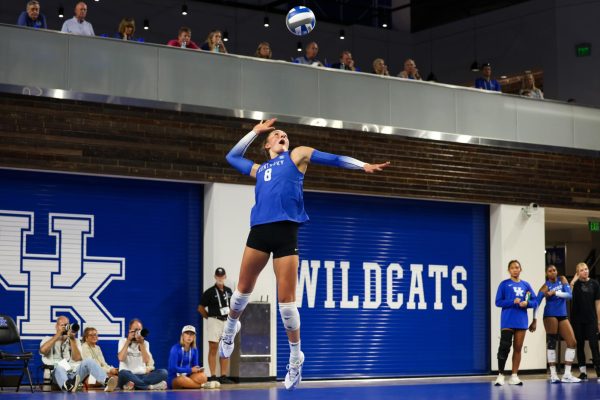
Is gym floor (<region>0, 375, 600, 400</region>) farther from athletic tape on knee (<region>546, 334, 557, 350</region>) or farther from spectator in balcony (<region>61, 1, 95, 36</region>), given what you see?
spectator in balcony (<region>61, 1, 95, 36</region>)

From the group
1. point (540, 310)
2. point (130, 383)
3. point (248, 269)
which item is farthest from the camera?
point (540, 310)

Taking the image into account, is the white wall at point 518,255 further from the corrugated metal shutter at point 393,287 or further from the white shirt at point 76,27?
the white shirt at point 76,27

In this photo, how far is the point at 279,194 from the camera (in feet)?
31.3

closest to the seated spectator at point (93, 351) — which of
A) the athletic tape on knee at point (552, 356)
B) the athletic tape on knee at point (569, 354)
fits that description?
the athletic tape on knee at point (552, 356)

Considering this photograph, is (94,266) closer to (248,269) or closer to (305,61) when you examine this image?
(305,61)

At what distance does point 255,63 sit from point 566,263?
14.2m

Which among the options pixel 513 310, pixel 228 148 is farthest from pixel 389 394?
pixel 228 148

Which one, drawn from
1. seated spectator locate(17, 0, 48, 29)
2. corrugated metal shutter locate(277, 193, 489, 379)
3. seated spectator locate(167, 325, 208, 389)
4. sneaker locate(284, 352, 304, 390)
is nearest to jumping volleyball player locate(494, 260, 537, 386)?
corrugated metal shutter locate(277, 193, 489, 379)

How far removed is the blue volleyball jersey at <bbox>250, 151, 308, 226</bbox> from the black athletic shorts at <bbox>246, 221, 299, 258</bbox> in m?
0.07

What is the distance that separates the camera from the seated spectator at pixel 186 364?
16.5 metres

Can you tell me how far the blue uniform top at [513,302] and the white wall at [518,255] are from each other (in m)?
4.79

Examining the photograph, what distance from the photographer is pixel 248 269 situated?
380 inches

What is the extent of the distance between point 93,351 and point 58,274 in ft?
5.72

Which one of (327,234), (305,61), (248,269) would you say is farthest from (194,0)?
(248,269)
